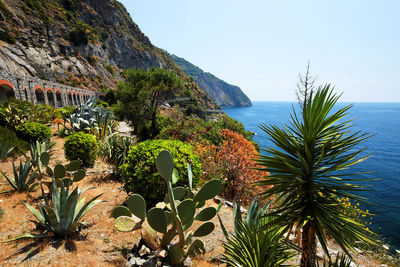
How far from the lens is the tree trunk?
7.17 feet

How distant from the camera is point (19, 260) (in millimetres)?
2807

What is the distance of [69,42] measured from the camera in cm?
4991

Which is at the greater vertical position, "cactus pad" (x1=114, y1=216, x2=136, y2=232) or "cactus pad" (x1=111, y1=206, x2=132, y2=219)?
"cactus pad" (x1=111, y1=206, x2=132, y2=219)

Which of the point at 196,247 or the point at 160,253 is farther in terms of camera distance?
the point at 196,247

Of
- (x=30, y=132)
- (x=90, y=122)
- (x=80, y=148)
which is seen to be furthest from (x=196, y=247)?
(x=90, y=122)

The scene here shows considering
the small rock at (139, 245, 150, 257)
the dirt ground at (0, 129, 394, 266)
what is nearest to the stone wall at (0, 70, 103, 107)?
the dirt ground at (0, 129, 394, 266)

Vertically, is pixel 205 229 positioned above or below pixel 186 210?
below

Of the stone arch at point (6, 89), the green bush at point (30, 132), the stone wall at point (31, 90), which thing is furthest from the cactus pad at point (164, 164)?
the stone arch at point (6, 89)

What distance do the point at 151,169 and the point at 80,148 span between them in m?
4.36

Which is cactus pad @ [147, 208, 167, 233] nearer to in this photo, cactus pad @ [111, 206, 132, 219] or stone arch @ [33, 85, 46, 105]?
cactus pad @ [111, 206, 132, 219]

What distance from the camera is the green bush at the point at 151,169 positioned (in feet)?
15.1

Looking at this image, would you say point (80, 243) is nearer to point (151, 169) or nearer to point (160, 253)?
point (160, 253)

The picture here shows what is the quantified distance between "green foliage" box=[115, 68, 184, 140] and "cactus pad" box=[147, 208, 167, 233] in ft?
51.2

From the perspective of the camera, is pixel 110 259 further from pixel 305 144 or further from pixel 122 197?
pixel 305 144
